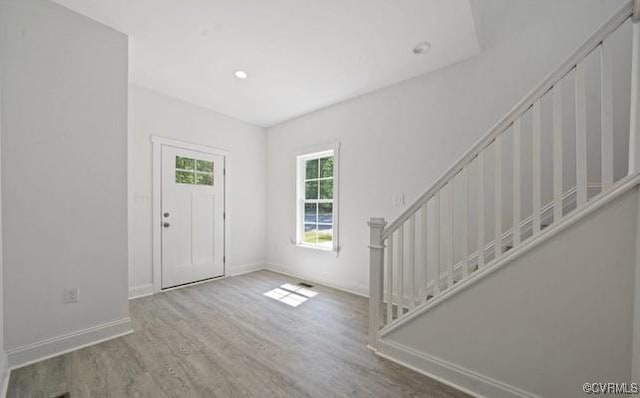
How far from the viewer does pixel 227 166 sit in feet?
13.5

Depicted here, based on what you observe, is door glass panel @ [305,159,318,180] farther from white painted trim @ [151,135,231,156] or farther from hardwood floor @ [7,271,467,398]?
hardwood floor @ [7,271,467,398]

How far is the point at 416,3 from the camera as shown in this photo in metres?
1.94

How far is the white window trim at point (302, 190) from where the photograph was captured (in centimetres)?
361

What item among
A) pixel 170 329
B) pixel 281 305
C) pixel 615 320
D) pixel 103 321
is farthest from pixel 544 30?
pixel 103 321

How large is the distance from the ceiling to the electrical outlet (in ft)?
7.56

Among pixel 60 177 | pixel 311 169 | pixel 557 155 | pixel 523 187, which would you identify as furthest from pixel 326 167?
pixel 60 177

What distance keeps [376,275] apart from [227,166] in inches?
123

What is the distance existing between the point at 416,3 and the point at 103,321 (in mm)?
3732

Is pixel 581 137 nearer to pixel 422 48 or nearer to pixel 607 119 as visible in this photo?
pixel 607 119

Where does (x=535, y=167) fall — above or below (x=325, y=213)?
above

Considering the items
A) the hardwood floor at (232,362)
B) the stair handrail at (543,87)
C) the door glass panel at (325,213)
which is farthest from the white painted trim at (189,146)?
the stair handrail at (543,87)

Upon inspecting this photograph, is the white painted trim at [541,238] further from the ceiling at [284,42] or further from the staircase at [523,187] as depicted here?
the ceiling at [284,42]

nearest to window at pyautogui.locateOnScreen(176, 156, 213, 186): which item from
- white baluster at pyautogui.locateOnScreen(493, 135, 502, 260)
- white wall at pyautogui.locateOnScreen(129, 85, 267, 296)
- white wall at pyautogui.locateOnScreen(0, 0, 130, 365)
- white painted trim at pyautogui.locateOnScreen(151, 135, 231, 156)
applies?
white painted trim at pyautogui.locateOnScreen(151, 135, 231, 156)

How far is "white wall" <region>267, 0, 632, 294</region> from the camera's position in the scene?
220 cm
